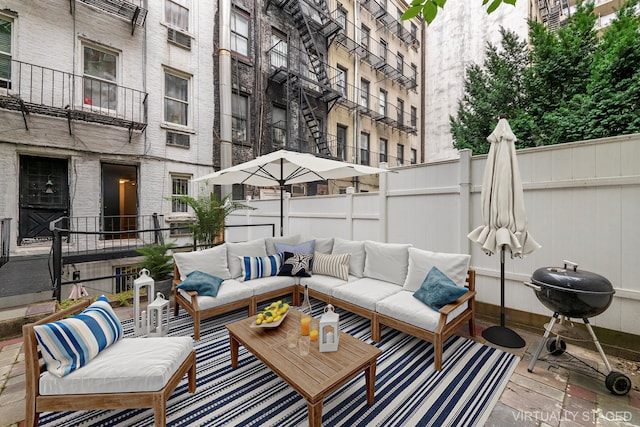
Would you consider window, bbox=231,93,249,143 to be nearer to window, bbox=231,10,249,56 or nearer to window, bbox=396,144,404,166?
window, bbox=231,10,249,56

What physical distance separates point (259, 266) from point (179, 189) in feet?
17.2

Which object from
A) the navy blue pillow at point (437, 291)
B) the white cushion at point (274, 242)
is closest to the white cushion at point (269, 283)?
the white cushion at point (274, 242)

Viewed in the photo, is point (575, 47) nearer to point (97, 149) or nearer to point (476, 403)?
point (476, 403)

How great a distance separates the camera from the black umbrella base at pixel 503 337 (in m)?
3.11

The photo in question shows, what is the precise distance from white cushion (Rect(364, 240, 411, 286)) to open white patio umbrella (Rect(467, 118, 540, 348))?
1.08 metres

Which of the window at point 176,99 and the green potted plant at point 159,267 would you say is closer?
the green potted plant at point 159,267

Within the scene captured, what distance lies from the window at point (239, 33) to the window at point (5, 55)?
5.23 metres

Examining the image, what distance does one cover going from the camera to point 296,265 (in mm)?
4406

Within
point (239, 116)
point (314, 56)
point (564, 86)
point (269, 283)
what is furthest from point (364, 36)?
point (269, 283)

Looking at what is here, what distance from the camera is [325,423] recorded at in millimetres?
2035

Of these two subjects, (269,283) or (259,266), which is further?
(259,266)

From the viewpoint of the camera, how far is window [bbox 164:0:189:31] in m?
7.70

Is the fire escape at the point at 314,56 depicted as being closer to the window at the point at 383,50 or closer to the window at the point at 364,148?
the window at the point at 364,148

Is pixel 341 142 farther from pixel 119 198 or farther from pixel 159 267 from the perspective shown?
pixel 159 267
